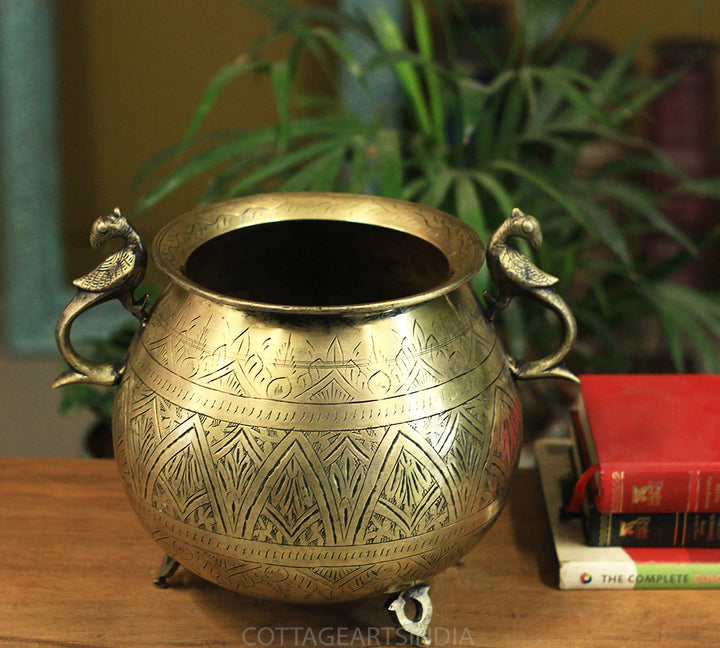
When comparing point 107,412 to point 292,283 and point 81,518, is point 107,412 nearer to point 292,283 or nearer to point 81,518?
point 81,518

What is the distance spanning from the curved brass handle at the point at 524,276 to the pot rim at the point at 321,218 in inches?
1.0

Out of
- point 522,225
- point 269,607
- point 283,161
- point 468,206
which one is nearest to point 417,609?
point 269,607

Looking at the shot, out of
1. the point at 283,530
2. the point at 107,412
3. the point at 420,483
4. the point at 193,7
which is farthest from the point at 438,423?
the point at 193,7

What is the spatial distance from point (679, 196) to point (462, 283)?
195 cm

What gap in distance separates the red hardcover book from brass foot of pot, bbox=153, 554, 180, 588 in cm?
45

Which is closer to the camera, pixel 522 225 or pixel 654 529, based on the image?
pixel 522 225

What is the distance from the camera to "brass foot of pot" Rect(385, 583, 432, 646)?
885 mm

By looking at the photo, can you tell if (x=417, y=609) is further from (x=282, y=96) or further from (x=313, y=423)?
(x=282, y=96)

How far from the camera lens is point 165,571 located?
971mm

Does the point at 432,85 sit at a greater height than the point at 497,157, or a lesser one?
greater

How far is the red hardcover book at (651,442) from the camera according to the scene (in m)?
0.95

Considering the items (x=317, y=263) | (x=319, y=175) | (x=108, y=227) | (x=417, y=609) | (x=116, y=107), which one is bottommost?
(x=116, y=107)

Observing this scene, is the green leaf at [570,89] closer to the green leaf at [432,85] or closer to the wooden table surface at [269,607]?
the green leaf at [432,85]

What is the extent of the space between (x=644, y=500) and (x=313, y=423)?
0.40 meters
